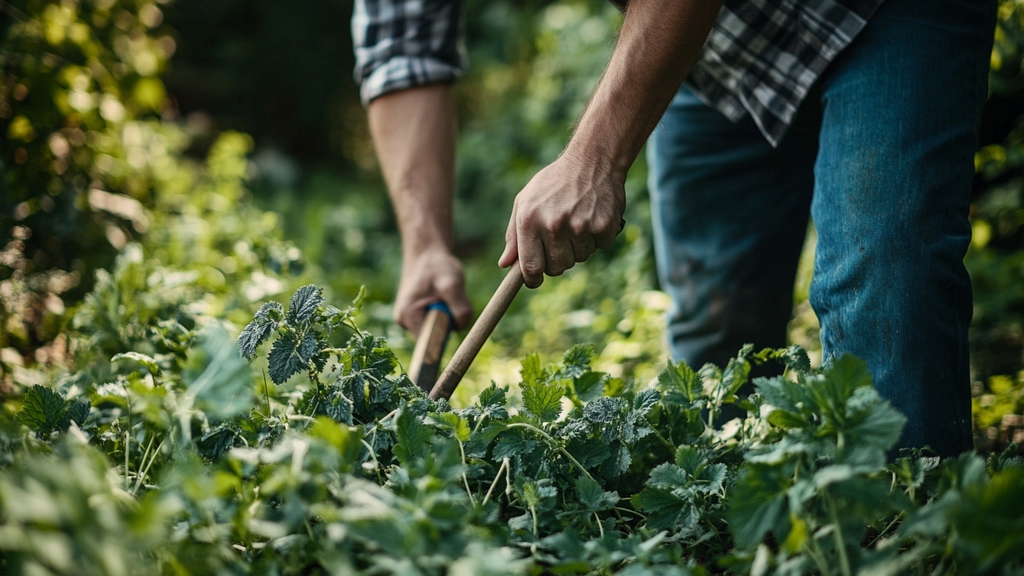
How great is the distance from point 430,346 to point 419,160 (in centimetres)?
53

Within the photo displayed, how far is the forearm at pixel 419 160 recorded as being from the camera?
1.88 metres

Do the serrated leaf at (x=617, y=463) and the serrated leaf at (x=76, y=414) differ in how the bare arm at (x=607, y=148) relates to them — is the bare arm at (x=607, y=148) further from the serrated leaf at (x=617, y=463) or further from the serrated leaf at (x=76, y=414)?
the serrated leaf at (x=76, y=414)

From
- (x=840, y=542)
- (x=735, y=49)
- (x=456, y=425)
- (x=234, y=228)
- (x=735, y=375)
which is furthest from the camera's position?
(x=234, y=228)

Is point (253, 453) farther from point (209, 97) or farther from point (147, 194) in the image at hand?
point (209, 97)

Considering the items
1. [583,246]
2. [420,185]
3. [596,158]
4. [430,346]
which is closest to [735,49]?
[596,158]

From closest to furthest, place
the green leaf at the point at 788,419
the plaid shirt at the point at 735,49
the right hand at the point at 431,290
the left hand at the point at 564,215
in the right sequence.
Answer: the green leaf at the point at 788,419, the left hand at the point at 564,215, the plaid shirt at the point at 735,49, the right hand at the point at 431,290

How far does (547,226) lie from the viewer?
1.23 metres

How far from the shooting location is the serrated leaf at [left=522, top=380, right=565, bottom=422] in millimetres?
1147

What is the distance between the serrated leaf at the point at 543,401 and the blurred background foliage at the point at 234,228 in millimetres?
827

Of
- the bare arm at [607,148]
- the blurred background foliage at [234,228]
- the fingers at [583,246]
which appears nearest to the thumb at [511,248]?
the bare arm at [607,148]

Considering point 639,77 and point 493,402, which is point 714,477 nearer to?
point 493,402

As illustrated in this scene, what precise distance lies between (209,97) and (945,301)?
6.60m

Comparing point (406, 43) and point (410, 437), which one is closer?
point (410, 437)

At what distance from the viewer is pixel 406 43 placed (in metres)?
1.89
